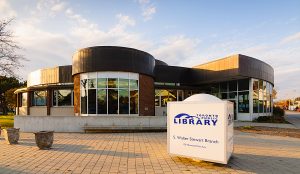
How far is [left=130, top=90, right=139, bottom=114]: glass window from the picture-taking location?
22.9 meters

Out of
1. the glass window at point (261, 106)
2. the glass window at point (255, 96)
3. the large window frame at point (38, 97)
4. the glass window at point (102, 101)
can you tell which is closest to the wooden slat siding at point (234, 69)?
the glass window at point (255, 96)

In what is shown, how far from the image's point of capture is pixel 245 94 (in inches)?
1164

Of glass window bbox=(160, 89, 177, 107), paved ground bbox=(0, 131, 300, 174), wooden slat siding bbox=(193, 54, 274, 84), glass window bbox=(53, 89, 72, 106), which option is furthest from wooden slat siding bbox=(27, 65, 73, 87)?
paved ground bbox=(0, 131, 300, 174)

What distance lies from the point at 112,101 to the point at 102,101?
2.41ft

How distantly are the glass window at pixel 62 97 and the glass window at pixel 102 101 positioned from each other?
10024mm

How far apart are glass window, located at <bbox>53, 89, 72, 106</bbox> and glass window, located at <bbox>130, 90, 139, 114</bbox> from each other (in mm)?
10526

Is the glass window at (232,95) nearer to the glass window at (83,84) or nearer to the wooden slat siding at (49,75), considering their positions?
the glass window at (83,84)

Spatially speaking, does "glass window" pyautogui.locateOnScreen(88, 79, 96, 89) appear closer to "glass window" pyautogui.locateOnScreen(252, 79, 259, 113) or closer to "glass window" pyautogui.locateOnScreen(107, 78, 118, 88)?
"glass window" pyautogui.locateOnScreen(107, 78, 118, 88)

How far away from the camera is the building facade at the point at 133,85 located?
2217 cm

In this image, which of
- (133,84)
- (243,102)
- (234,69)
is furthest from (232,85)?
(133,84)

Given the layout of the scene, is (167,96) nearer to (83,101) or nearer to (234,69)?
(234,69)

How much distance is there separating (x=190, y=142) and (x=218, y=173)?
1.59 metres

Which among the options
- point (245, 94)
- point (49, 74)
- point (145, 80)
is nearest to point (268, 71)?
point (245, 94)

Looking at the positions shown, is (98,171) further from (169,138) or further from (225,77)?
(225,77)
